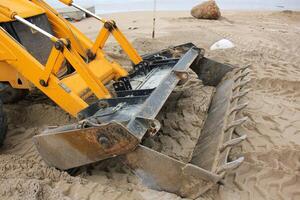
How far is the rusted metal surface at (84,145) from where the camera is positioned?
8.88ft

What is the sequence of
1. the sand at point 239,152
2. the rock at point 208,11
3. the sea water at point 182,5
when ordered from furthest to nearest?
the sea water at point 182,5 < the rock at point 208,11 < the sand at point 239,152

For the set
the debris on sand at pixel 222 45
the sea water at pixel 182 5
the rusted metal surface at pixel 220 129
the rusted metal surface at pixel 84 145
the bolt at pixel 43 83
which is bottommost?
the sea water at pixel 182 5

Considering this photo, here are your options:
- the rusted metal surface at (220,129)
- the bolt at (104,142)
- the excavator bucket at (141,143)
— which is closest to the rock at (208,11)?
the rusted metal surface at (220,129)

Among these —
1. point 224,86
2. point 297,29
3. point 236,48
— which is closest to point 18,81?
point 224,86

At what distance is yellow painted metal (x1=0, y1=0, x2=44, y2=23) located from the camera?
3805mm

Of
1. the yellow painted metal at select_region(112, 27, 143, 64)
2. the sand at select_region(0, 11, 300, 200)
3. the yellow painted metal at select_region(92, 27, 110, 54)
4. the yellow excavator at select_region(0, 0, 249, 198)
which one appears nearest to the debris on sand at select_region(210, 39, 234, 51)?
the sand at select_region(0, 11, 300, 200)

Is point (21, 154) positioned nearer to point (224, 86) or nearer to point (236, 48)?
point (224, 86)

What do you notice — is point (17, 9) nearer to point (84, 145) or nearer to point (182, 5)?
point (84, 145)

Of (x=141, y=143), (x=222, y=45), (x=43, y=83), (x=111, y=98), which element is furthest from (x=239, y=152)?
(x=222, y=45)

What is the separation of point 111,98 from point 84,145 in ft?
1.84

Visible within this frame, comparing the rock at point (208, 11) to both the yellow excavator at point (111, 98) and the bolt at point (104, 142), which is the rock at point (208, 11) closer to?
the yellow excavator at point (111, 98)

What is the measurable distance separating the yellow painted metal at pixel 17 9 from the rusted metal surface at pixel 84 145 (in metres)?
1.49

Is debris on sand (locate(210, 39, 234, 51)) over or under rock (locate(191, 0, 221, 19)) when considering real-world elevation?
over

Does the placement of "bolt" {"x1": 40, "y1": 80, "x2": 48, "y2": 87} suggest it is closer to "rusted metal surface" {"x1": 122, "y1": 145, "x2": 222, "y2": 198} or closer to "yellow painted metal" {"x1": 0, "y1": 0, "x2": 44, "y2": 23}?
"yellow painted metal" {"x1": 0, "y1": 0, "x2": 44, "y2": 23}
